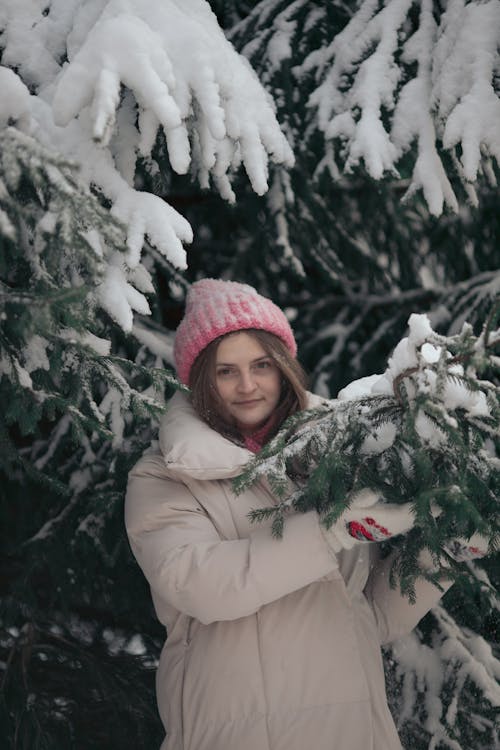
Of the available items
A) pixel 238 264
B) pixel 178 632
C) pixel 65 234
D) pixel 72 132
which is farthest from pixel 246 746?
pixel 238 264

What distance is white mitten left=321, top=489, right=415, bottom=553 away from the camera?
1990 millimetres

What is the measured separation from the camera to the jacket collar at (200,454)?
7.45 ft

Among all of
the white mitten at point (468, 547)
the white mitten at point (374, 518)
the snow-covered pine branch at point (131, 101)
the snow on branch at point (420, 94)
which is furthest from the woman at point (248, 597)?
the snow on branch at point (420, 94)

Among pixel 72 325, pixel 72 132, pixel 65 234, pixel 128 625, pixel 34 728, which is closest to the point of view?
pixel 65 234

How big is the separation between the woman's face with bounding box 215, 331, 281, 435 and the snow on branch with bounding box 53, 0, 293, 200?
562mm

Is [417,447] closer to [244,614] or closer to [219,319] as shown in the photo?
[244,614]

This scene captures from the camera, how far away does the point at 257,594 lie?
2100mm

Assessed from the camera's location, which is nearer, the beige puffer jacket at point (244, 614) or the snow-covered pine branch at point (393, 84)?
the beige puffer jacket at point (244, 614)

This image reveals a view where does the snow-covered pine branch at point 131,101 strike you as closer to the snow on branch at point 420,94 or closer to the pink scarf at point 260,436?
the snow on branch at point 420,94

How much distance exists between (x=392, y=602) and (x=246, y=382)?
86cm

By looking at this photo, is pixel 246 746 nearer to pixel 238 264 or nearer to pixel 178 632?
pixel 178 632

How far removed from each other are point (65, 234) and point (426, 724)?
8.67 ft

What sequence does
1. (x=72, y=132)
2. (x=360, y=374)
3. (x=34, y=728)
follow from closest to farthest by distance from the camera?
(x=72, y=132) → (x=34, y=728) → (x=360, y=374)

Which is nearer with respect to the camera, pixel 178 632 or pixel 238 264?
pixel 178 632
